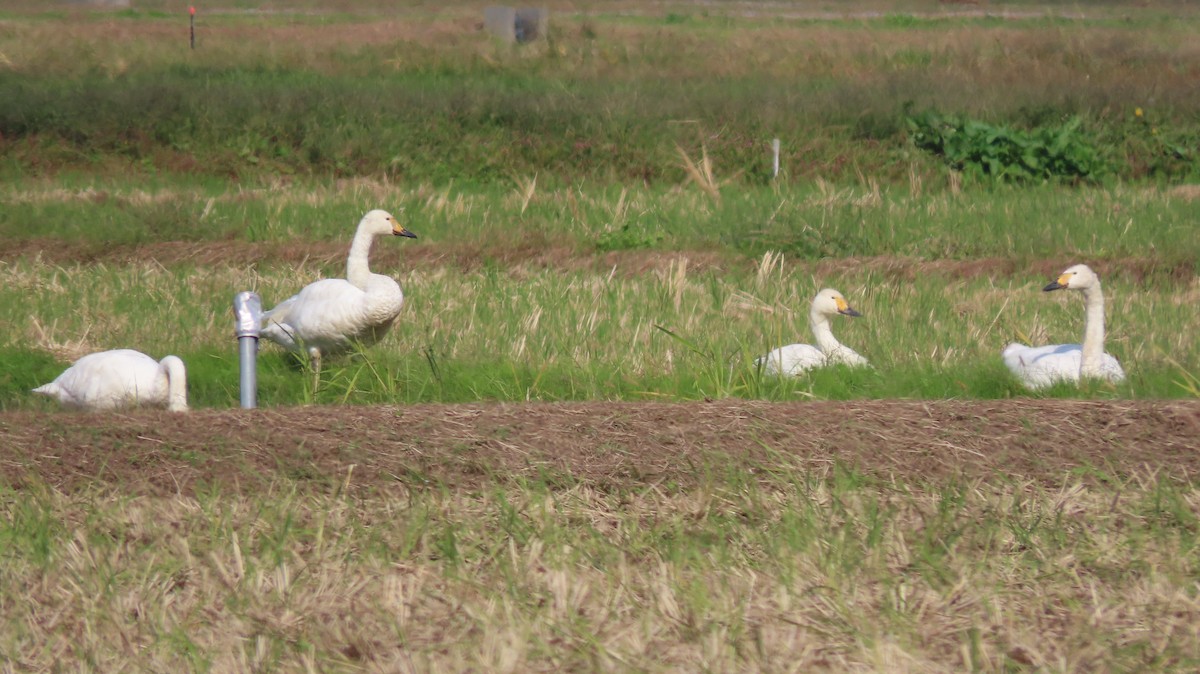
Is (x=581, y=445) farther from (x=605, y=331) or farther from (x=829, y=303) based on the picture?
A: (x=829, y=303)

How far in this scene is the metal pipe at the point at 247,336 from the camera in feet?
18.6

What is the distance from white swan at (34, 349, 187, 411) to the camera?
611 cm

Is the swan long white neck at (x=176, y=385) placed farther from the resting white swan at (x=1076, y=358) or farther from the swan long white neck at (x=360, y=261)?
the resting white swan at (x=1076, y=358)

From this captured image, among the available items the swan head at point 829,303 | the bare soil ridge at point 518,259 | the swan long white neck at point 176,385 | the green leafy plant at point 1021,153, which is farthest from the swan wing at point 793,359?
the green leafy plant at point 1021,153

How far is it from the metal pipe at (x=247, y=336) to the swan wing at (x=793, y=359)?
2463 mm

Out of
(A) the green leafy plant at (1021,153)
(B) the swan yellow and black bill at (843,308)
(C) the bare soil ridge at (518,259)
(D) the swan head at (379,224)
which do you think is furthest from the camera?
(A) the green leafy plant at (1021,153)

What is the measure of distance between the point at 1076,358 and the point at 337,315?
377 centimetres

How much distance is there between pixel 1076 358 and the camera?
22.2ft

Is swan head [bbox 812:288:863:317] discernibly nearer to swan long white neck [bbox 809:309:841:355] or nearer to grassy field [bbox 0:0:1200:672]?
swan long white neck [bbox 809:309:841:355]

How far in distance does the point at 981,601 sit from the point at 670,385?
9.79 feet

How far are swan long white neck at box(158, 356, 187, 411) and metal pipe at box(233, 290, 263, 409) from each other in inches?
18.7

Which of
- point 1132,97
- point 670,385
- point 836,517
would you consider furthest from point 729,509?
point 1132,97

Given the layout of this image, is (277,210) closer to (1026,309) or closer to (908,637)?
(1026,309)

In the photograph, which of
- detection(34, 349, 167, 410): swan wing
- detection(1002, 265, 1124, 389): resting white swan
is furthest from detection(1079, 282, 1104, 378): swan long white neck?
detection(34, 349, 167, 410): swan wing
